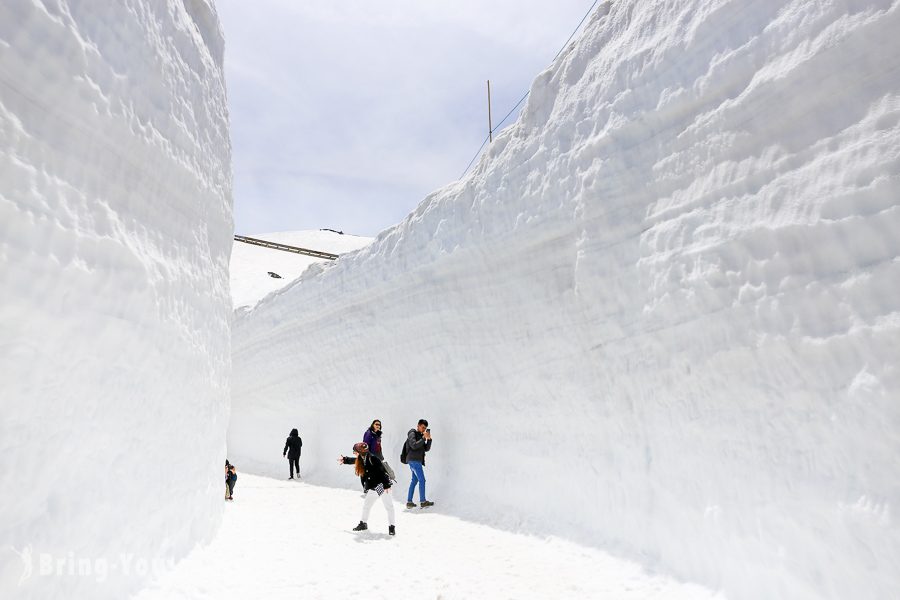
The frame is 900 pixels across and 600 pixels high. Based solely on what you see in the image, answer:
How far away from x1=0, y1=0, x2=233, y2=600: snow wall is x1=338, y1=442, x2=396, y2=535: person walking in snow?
1389 mm

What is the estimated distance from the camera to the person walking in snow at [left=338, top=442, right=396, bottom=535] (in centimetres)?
540

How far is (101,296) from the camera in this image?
3.01 meters

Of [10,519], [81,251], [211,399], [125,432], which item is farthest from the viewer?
[211,399]

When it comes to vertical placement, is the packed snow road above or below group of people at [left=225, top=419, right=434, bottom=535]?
below

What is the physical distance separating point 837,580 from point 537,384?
123 inches

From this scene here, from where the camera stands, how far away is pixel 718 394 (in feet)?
12.8

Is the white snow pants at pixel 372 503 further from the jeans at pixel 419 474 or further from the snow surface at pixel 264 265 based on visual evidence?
the snow surface at pixel 264 265

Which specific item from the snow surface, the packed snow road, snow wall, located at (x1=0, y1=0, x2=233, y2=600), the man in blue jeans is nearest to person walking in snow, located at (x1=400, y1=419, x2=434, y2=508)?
the man in blue jeans

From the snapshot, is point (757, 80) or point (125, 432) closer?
point (125, 432)

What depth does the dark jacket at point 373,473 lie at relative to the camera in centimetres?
550

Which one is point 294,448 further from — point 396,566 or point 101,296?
point 101,296

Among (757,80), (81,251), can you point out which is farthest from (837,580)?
(81,251)

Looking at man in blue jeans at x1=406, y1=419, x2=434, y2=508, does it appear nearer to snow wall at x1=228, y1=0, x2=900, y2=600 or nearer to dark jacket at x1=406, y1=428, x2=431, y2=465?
dark jacket at x1=406, y1=428, x2=431, y2=465

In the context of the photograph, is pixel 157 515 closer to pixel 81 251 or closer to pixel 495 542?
pixel 81 251
